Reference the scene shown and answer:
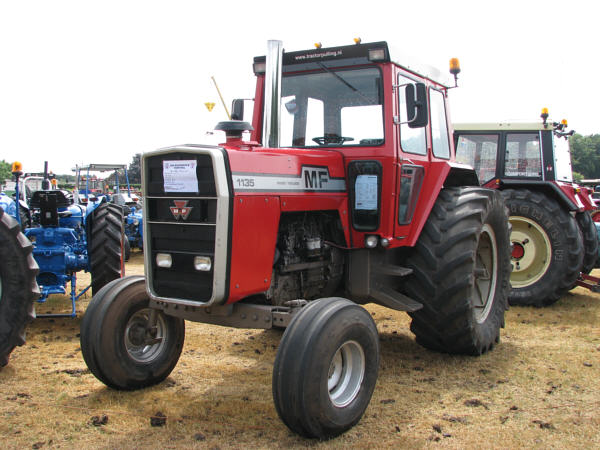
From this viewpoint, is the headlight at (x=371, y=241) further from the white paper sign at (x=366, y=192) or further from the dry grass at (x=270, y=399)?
the dry grass at (x=270, y=399)

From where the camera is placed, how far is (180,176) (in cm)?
357

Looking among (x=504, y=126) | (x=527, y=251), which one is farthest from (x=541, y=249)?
(x=504, y=126)

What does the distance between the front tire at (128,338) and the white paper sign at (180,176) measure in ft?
3.09

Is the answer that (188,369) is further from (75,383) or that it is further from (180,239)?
(180,239)

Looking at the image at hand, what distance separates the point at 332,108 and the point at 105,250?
3.30 meters

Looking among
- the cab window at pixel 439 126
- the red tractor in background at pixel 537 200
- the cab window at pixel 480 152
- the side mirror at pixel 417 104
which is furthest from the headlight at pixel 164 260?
the cab window at pixel 480 152

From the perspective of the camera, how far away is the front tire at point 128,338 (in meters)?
3.95

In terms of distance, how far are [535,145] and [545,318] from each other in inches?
97.5

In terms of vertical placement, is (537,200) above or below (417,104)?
below

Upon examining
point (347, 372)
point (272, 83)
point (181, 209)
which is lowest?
point (347, 372)

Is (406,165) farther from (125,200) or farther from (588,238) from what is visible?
(125,200)

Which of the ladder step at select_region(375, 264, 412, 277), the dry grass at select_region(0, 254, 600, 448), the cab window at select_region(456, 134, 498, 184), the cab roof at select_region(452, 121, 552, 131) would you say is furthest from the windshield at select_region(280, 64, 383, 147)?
the cab roof at select_region(452, 121, 552, 131)

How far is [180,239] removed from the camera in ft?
12.1

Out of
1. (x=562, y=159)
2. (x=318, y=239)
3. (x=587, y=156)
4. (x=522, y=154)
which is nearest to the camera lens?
(x=318, y=239)
